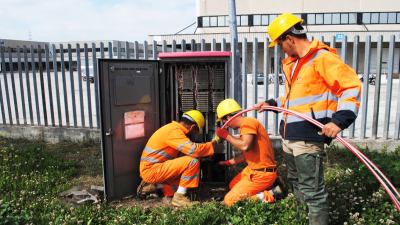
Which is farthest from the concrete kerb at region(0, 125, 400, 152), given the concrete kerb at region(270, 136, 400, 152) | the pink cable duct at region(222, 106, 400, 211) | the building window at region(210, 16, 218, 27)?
the building window at region(210, 16, 218, 27)

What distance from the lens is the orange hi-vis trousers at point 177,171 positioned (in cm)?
448

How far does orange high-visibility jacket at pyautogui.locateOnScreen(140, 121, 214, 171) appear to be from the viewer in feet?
14.5

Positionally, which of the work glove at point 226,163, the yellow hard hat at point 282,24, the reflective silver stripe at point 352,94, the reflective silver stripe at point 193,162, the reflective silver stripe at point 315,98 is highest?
the yellow hard hat at point 282,24

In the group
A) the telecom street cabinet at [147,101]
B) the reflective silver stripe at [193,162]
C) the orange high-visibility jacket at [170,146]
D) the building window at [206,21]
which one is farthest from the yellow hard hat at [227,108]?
the building window at [206,21]

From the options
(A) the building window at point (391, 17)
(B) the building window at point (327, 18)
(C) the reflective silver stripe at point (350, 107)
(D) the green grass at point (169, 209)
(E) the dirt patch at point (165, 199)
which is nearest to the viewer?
(C) the reflective silver stripe at point (350, 107)

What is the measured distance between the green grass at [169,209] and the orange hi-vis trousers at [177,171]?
1.28 feet

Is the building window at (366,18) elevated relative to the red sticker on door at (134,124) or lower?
elevated

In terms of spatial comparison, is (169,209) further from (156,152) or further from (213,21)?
(213,21)

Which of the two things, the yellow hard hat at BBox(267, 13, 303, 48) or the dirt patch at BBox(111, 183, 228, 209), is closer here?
the yellow hard hat at BBox(267, 13, 303, 48)

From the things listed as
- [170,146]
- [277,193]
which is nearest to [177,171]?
[170,146]

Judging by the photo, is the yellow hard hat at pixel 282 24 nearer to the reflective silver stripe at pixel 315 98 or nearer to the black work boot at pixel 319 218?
the reflective silver stripe at pixel 315 98

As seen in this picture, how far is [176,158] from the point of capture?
4602 mm

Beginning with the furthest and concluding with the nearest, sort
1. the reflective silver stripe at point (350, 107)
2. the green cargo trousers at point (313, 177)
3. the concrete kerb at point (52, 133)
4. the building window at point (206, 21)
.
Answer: the building window at point (206, 21) → the concrete kerb at point (52, 133) → the green cargo trousers at point (313, 177) → the reflective silver stripe at point (350, 107)

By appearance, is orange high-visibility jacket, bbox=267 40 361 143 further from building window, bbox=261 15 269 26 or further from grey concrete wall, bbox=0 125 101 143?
building window, bbox=261 15 269 26
